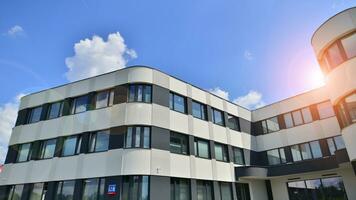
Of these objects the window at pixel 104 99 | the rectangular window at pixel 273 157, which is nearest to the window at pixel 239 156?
the rectangular window at pixel 273 157

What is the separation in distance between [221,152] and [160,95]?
729cm

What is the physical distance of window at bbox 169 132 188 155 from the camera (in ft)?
55.2

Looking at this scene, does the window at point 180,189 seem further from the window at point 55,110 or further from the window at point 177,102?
the window at point 55,110

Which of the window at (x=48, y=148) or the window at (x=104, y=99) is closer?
the window at (x=104, y=99)

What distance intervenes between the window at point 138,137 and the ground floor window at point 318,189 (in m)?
13.3

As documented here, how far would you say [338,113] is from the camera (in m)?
13.6

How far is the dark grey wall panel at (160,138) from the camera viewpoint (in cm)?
1556

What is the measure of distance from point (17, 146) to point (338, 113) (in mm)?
21901

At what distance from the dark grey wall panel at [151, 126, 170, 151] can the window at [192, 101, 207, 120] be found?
150 inches

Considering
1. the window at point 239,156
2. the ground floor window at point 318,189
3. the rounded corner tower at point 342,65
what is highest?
the rounded corner tower at point 342,65

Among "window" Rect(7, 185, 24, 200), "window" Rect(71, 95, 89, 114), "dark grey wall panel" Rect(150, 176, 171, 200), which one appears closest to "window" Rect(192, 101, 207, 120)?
"dark grey wall panel" Rect(150, 176, 171, 200)

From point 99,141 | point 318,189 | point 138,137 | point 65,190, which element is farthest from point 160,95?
point 318,189

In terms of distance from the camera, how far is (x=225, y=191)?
18922 millimetres

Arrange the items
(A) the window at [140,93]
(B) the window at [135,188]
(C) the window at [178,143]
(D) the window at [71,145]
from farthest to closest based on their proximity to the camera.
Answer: (C) the window at [178,143] → (D) the window at [71,145] → (A) the window at [140,93] → (B) the window at [135,188]
